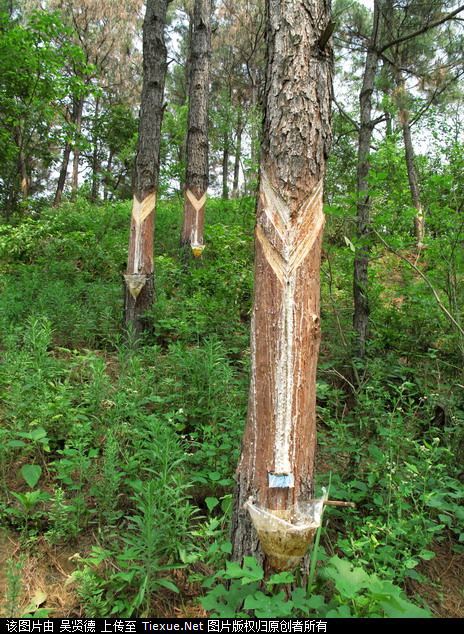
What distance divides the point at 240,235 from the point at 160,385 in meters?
4.14

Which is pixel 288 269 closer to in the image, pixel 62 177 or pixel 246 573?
pixel 246 573

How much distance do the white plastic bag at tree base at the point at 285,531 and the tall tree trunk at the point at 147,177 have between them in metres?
3.17

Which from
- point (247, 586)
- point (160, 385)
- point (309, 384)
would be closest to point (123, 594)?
point (247, 586)

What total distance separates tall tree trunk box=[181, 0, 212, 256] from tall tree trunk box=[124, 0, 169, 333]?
2204mm

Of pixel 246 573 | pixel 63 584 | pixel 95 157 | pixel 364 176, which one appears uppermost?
pixel 95 157

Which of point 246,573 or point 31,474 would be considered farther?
point 31,474

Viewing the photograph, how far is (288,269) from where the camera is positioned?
6.61 feet

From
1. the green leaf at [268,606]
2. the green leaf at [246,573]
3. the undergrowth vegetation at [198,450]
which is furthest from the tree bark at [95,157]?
the green leaf at [268,606]

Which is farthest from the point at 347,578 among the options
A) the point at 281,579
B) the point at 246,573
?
the point at 246,573

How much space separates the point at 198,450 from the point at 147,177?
10.9ft

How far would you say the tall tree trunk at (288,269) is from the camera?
1964 millimetres

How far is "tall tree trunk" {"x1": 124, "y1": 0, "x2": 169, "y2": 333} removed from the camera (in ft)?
16.1

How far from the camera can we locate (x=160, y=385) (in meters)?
3.57

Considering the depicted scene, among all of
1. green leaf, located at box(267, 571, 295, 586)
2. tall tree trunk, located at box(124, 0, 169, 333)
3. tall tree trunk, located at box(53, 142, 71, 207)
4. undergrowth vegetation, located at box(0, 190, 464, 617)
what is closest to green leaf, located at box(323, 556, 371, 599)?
undergrowth vegetation, located at box(0, 190, 464, 617)
